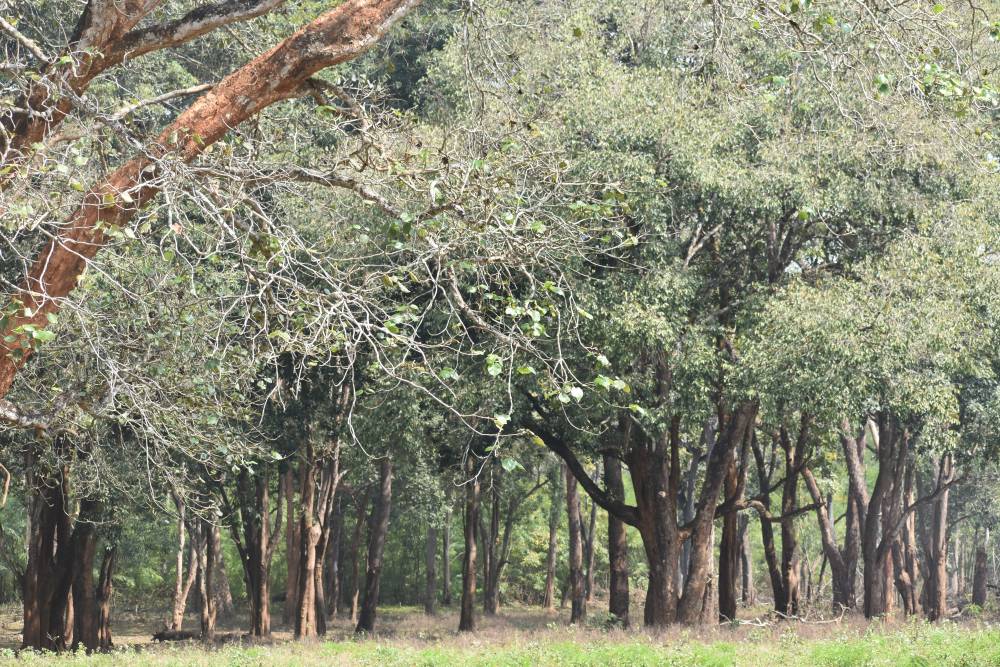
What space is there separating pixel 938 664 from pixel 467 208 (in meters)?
8.72

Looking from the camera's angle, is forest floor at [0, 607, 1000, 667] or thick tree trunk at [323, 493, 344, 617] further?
thick tree trunk at [323, 493, 344, 617]

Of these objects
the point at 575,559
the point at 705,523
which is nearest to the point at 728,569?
the point at 705,523

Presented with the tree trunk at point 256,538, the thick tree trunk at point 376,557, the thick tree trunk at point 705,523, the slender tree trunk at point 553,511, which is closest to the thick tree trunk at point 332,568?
the slender tree trunk at point 553,511

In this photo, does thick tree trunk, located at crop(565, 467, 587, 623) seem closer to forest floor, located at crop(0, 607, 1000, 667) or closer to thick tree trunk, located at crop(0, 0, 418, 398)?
forest floor, located at crop(0, 607, 1000, 667)

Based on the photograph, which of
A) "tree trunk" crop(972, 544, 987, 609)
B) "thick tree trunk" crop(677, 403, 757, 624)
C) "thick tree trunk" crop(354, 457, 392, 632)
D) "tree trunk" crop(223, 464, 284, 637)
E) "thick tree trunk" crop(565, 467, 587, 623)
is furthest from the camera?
"tree trunk" crop(972, 544, 987, 609)

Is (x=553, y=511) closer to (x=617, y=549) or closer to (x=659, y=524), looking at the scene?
(x=617, y=549)

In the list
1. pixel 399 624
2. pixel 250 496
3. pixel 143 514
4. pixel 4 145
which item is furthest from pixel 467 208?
pixel 399 624

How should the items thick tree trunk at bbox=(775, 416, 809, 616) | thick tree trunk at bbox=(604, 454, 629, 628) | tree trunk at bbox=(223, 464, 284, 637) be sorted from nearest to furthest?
thick tree trunk at bbox=(775, 416, 809, 616)
tree trunk at bbox=(223, 464, 284, 637)
thick tree trunk at bbox=(604, 454, 629, 628)

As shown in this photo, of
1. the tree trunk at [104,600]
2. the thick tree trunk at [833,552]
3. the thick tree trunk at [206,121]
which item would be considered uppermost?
the thick tree trunk at [206,121]

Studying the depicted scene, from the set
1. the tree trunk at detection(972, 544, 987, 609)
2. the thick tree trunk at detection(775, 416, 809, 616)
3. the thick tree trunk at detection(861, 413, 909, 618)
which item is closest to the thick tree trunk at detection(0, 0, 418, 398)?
the thick tree trunk at detection(775, 416, 809, 616)

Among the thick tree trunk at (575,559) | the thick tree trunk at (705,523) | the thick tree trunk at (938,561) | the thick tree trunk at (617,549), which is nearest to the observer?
the thick tree trunk at (705,523)

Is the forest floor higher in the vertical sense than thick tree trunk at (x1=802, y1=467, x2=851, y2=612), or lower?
lower

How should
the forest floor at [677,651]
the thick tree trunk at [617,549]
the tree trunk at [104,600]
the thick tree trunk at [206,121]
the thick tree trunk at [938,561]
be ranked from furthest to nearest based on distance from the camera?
the thick tree trunk at [938,561] < the thick tree trunk at [617,549] < the tree trunk at [104,600] < the forest floor at [677,651] < the thick tree trunk at [206,121]

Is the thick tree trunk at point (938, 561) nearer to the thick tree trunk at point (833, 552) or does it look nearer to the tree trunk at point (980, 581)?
the tree trunk at point (980, 581)
